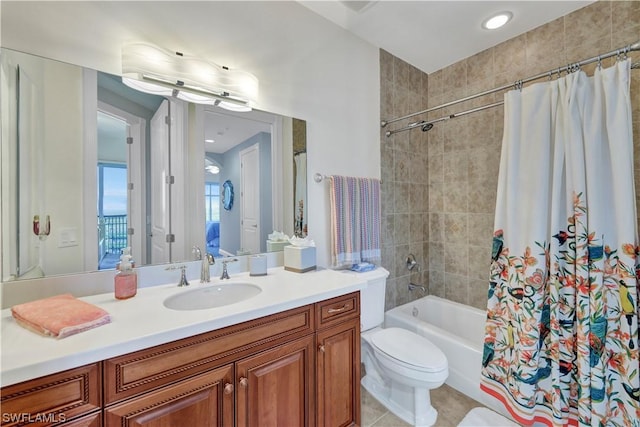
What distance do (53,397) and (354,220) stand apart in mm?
1671

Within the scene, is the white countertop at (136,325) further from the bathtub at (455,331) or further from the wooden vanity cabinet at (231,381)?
the bathtub at (455,331)

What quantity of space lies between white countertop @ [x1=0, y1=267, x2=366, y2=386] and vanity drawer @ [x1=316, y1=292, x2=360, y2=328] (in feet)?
0.14

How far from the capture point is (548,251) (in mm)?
1480

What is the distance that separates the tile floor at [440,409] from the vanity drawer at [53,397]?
58.9 inches

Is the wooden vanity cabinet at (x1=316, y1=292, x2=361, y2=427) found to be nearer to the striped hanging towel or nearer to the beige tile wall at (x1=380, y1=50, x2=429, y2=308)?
the striped hanging towel

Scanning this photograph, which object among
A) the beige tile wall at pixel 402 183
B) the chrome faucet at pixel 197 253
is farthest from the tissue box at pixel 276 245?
the beige tile wall at pixel 402 183

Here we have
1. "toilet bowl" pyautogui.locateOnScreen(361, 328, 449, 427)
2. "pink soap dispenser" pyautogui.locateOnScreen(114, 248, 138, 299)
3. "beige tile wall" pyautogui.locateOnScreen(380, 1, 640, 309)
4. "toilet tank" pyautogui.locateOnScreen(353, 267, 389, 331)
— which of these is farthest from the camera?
"beige tile wall" pyautogui.locateOnScreen(380, 1, 640, 309)

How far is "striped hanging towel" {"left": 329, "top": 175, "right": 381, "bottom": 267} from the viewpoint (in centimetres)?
193

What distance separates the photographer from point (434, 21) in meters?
1.98

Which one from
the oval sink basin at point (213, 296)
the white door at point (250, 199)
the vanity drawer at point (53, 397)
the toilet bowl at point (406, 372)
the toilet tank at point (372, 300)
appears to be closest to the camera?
the vanity drawer at point (53, 397)

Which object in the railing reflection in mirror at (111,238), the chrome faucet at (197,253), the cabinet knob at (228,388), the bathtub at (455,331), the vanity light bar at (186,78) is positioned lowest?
the bathtub at (455,331)

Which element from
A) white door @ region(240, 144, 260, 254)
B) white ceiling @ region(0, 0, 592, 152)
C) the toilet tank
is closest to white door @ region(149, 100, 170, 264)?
white ceiling @ region(0, 0, 592, 152)

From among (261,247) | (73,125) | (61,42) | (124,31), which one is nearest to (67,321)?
(73,125)

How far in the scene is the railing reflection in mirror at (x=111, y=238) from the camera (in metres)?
1.19
